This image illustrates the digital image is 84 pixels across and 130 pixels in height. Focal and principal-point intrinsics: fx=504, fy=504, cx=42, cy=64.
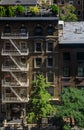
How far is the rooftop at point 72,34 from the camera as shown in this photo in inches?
3478

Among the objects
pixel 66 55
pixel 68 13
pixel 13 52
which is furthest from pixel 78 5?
pixel 13 52

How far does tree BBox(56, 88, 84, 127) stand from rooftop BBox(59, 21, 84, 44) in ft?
29.6

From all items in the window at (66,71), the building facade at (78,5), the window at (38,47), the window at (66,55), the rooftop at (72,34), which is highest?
the building facade at (78,5)

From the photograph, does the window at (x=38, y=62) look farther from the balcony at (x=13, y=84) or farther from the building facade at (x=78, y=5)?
the building facade at (x=78, y=5)

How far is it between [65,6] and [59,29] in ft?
147

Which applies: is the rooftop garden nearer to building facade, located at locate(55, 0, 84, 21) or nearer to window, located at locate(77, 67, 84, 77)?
window, located at locate(77, 67, 84, 77)

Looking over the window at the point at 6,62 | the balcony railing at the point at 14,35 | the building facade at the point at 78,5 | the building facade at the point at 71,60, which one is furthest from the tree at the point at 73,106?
the building facade at the point at 78,5

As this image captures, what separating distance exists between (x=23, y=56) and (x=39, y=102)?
9.17 m

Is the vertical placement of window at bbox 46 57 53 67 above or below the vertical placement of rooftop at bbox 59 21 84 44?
below

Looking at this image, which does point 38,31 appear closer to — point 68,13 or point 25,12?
point 25,12

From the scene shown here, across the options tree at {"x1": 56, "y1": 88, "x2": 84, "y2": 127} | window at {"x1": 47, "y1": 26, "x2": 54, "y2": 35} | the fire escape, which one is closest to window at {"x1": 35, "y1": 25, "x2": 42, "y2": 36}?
window at {"x1": 47, "y1": 26, "x2": 54, "y2": 35}

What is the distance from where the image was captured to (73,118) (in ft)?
271

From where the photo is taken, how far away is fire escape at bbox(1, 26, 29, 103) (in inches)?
3455

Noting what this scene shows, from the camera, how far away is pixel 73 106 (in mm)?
83250
